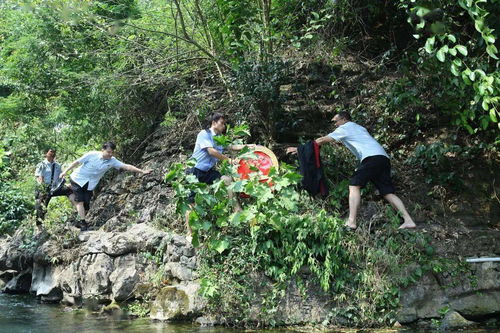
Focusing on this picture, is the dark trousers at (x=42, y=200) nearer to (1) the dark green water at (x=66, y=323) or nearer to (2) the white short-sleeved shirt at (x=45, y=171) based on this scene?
(2) the white short-sleeved shirt at (x=45, y=171)

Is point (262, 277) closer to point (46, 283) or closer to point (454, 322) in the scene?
point (454, 322)

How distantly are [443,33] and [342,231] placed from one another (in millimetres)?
2681

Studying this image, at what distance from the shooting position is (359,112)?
9664mm

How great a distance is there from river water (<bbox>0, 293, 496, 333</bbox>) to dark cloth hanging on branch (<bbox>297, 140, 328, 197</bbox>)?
225cm

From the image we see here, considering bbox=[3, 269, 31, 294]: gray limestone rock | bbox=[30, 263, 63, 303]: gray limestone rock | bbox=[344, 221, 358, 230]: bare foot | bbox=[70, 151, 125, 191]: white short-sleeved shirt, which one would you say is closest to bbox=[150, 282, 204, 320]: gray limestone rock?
bbox=[344, 221, 358, 230]: bare foot

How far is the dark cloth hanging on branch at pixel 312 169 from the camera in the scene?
813cm

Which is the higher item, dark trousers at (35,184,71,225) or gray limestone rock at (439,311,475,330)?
dark trousers at (35,184,71,225)

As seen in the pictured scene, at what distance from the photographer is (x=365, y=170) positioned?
754cm

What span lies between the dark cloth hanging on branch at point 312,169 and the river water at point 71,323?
7.38ft

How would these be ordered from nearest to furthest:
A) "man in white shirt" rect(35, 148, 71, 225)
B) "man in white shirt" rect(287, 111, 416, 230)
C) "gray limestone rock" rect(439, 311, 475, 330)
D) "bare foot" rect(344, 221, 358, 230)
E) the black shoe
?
1. "gray limestone rock" rect(439, 311, 475, 330)
2. "bare foot" rect(344, 221, 358, 230)
3. "man in white shirt" rect(287, 111, 416, 230)
4. the black shoe
5. "man in white shirt" rect(35, 148, 71, 225)

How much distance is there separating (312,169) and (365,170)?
0.91m

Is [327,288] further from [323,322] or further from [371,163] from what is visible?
[371,163]

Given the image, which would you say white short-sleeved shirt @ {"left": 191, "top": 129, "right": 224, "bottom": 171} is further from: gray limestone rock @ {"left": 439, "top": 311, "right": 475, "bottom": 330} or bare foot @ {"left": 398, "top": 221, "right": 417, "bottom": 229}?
gray limestone rock @ {"left": 439, "top": 311, "right": 475, "bottom": 330}

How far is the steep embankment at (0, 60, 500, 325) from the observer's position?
23.2ft
